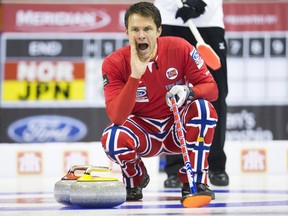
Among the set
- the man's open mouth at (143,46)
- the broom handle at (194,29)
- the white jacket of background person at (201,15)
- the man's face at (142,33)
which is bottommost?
the man's open mouth at (143,46)

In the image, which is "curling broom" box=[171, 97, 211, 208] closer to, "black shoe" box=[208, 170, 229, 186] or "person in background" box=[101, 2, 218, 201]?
"person in background" box=[101, 2, 218, 201]

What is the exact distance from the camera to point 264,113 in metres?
6.58

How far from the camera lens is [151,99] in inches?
126

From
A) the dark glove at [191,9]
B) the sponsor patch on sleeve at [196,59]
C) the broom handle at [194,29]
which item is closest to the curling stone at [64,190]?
the sponsor patch on sleeve at [196,59]

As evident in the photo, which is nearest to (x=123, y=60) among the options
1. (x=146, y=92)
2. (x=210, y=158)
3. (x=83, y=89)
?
(x=146, y=92)

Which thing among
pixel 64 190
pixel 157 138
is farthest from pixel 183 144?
pixel 64 190

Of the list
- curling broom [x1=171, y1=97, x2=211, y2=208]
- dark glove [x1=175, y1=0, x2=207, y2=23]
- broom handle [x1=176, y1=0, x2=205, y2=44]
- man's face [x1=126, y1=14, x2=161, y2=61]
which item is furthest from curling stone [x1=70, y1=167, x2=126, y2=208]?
dark glove [x1=175, y1=0, x2=207, y2=23]

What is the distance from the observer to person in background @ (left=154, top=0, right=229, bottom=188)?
4.14 metres

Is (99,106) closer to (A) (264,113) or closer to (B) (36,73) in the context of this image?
(B) (36,73)

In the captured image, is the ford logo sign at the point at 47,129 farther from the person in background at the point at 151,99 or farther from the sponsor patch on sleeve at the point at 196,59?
the sponsor patch on sleeve at the point at 196,59

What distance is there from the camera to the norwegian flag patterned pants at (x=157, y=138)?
3016 mm

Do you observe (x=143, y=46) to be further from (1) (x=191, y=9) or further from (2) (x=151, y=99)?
(1) (x=191, y=9)

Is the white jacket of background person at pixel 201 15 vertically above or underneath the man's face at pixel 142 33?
above

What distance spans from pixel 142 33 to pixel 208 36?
1396 mm
